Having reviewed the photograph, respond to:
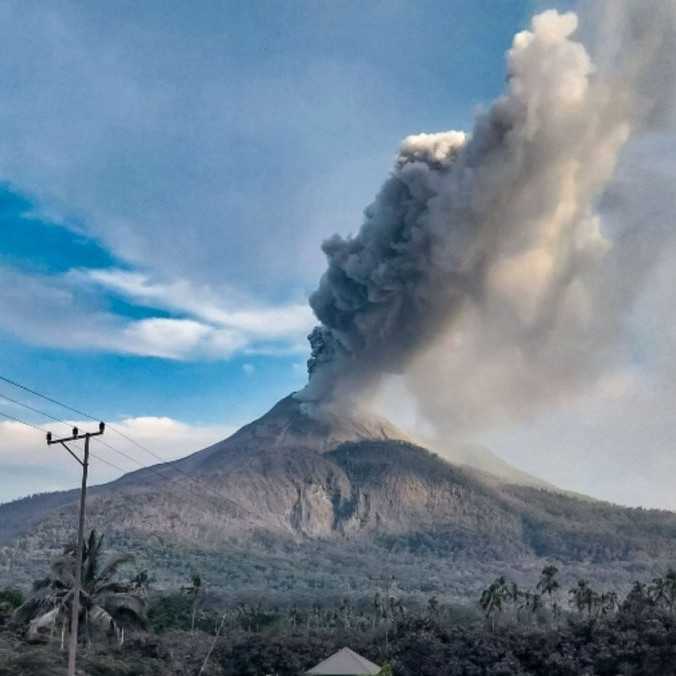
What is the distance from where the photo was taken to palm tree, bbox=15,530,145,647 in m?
33.4

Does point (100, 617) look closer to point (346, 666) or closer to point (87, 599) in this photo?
point (87, 599)

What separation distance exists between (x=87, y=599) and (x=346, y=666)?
13009 mm

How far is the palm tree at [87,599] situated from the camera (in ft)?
109

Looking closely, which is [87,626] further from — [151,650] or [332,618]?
[332,618]

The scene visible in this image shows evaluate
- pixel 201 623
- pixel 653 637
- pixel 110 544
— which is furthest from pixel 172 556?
pixel 653 637

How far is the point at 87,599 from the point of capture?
1318 inches

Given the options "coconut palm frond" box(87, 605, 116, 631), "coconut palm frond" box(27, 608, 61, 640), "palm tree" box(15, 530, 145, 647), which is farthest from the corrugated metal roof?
"coconut palm frond" box(27, 608, 61, 640)

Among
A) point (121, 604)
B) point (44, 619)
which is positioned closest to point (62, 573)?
point (44, 619)

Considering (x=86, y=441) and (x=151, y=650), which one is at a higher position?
(x=86, y=441)

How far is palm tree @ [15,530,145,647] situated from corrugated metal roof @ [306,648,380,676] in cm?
1034

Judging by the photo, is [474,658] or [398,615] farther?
[398,615]

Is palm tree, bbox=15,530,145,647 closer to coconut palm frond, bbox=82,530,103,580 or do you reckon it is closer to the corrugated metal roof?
coconut palm frond, bbox=82,530,103,580

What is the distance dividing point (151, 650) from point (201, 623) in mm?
43764

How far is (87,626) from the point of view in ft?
114
